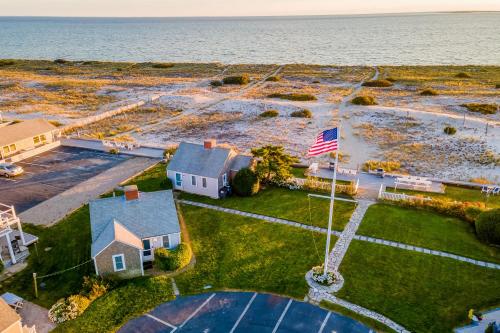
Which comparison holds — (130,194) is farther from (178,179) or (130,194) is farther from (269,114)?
(269,114)

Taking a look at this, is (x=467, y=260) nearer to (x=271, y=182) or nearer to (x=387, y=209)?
(x=387, y=209)

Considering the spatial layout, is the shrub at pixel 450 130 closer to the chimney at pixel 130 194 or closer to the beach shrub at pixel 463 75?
the chimney at pixel 130 194

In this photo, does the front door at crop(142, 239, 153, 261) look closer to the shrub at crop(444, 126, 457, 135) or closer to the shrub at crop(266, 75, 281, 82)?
the shrub at crop(444, 126, 457, 135)

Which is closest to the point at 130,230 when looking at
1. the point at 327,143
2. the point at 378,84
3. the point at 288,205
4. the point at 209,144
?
the point at 209,144

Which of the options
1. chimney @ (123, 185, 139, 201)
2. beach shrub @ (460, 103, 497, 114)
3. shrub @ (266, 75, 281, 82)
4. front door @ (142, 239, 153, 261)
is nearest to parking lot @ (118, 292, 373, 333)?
front door @ (142, 239, 153, 261)

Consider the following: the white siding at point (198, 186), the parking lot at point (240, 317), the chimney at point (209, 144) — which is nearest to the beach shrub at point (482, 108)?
the chimney at point (209, 144)
